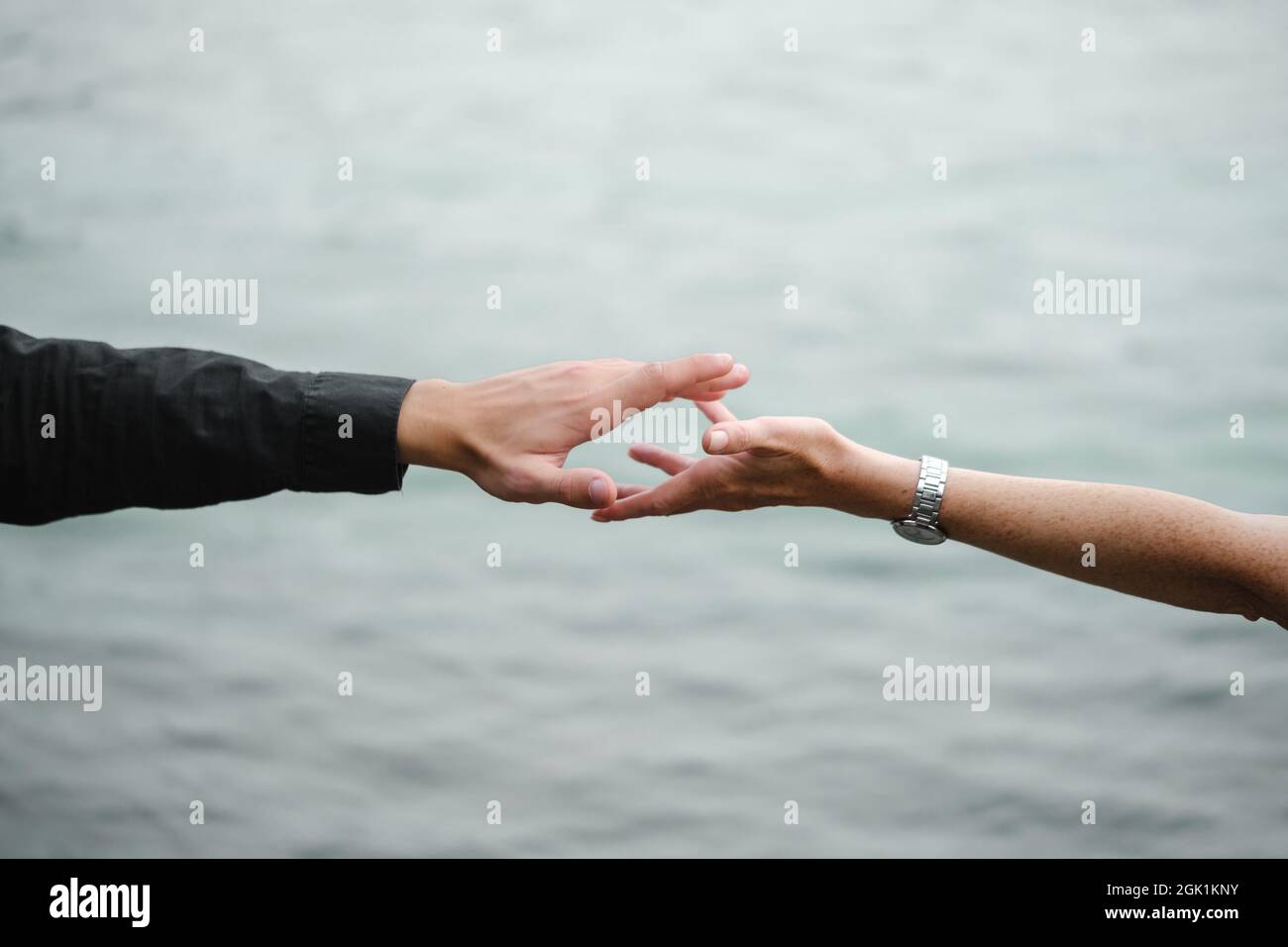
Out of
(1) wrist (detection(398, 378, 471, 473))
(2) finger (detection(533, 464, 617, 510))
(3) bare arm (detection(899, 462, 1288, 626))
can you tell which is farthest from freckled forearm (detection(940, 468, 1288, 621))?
(1) wrist (detection(398, 378, 471, 473))

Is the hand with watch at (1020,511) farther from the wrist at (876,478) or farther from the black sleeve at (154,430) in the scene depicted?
the black sleeve at (154,430)

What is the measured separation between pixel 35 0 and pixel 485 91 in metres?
1.20

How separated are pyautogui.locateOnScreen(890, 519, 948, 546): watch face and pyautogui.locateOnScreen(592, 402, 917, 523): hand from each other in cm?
2

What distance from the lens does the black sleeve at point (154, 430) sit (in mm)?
1475

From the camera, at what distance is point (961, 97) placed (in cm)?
279

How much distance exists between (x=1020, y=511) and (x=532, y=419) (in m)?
0.72

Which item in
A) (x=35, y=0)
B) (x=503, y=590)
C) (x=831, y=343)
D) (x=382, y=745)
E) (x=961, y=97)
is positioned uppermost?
(x=35, y=0)

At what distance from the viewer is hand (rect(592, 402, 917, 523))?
1664 millimetres

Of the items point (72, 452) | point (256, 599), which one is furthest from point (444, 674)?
point (72, 452)

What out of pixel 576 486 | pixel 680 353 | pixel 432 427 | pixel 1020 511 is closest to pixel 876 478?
pixel 1020 511

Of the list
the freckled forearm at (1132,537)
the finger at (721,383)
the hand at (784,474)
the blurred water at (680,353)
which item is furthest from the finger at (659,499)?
the blurred water at (680,353)

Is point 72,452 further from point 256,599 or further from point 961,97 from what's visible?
point 961,97

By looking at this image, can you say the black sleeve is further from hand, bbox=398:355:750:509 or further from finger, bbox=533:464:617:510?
finger, bbox=533:464:617:510

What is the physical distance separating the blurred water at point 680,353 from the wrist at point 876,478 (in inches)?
41.4
